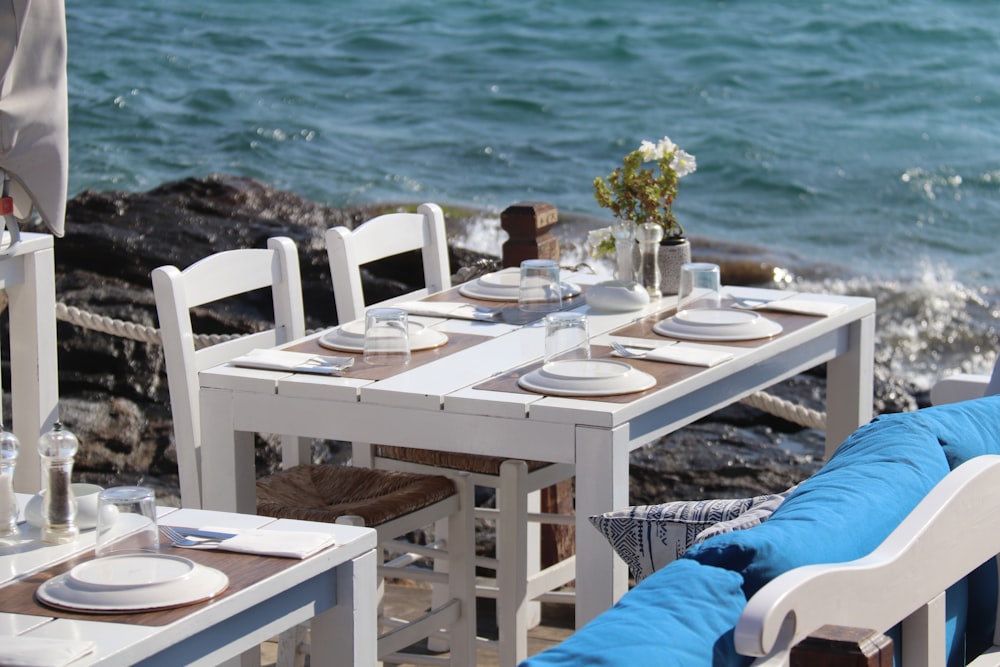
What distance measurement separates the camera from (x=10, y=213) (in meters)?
3.26

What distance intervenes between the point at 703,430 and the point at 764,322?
259 centimetres

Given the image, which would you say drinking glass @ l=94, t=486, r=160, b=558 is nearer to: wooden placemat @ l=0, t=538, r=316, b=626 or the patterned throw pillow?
wooden placemat @ l=0, t=538, r=316, b=626

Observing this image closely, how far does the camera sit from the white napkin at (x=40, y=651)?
1402mm

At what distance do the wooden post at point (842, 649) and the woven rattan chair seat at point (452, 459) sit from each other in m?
1.91

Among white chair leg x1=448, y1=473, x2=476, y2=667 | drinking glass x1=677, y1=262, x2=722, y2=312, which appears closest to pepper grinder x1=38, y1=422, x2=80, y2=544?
white chair leg x1=448, y1=473, x2=476, y2=667

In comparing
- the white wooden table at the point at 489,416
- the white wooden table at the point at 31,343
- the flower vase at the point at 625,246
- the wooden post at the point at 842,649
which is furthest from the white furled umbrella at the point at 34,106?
the wooden post at the point at 842,649

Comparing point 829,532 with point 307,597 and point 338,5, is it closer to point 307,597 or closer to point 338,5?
point 307,597

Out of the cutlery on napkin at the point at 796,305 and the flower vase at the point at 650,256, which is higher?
the flower vase at the point at 650,256

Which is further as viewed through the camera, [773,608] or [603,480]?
[603,480]

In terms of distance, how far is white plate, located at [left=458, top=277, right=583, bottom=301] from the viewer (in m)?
3.40

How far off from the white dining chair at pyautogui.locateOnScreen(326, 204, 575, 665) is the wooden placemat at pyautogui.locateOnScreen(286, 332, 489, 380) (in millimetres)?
286

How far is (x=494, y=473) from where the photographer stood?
312cm

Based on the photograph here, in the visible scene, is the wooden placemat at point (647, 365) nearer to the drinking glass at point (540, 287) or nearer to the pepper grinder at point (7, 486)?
the drinking glass at point (540, 287)

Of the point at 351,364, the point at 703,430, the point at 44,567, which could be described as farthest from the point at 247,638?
the point at 703,430
